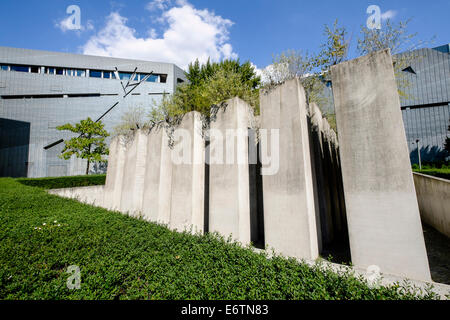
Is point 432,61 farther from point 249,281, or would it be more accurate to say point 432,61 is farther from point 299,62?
point 249,281

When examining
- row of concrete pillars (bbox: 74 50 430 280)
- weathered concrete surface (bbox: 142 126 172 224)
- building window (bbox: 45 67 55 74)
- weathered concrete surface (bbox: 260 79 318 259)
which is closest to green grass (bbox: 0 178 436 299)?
row of concrete pillars (bbox: 74 50 430 280)

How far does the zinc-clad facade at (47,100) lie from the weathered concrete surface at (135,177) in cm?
1581

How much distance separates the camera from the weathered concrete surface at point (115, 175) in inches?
372

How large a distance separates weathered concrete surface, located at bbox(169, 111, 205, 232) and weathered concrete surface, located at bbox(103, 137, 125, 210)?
4587 mm

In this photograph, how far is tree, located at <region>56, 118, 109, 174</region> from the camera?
18953 millimetres

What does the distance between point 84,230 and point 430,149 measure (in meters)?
32.3

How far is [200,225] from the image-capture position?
5910 mm

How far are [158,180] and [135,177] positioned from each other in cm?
164

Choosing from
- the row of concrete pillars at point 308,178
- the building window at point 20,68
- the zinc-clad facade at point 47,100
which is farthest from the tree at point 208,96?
the building window at point 20,68

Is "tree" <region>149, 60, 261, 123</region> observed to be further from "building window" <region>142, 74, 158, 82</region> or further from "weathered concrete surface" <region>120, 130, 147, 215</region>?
"building window" <region>142, 74, 158, 82</region>

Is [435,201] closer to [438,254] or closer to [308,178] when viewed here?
[438,254]

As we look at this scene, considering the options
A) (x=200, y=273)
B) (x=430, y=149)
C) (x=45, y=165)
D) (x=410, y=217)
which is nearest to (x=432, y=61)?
(x=430, y=149)

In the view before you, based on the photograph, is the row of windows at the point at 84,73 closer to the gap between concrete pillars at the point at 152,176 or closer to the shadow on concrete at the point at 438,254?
the gap between concrete pillars at the point at 152,176

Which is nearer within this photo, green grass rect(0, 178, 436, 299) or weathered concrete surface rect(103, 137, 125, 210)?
green grass rect(0, 178, 436, 299)
